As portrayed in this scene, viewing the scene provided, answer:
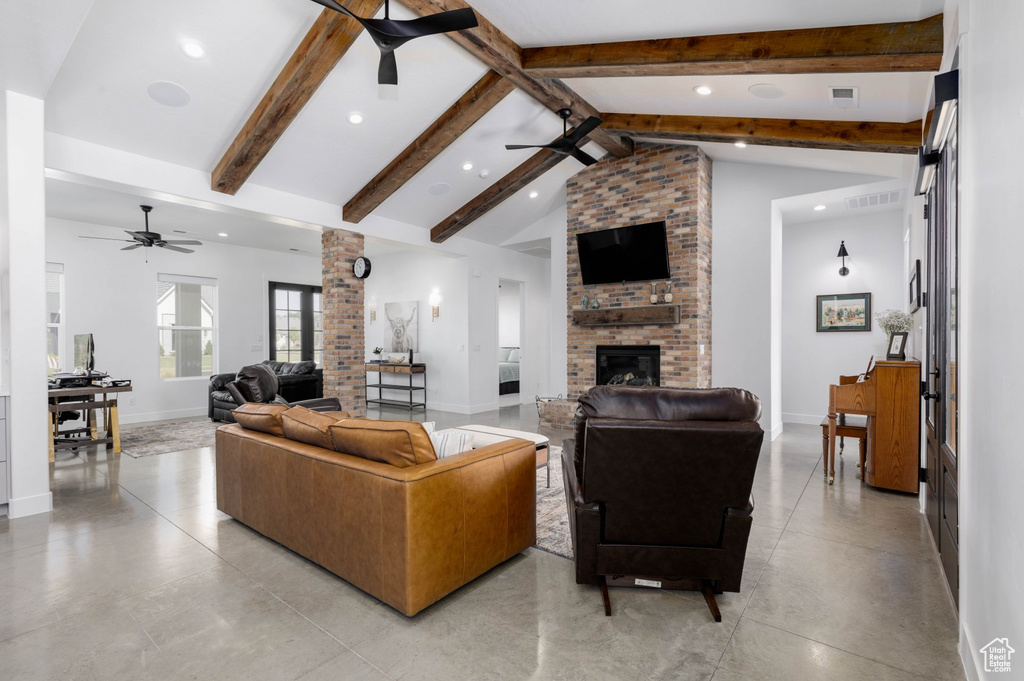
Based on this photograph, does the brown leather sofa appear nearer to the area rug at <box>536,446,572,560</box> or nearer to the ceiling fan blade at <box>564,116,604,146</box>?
the area rug at <box>536,446,572,560</box>

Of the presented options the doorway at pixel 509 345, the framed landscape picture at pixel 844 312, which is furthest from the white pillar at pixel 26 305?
the framed landscape picture at pixel 844 312

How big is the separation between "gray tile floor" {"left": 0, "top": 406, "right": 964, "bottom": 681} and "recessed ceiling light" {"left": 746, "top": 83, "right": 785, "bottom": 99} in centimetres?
323

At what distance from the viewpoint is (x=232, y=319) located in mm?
8672

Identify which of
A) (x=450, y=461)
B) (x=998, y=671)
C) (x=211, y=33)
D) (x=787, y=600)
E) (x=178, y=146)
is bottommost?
(x=787, y=600)

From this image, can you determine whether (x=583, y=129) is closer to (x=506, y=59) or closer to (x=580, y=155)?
(x=580, y=155)

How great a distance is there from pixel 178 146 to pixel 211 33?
5.14 feet

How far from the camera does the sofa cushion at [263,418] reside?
2.94m

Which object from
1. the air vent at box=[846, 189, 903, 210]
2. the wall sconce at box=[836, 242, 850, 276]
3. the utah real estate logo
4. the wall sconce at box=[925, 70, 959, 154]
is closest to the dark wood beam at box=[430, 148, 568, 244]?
the air vent at box=[846, 189, 903, 210]

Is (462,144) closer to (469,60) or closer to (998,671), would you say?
(469,60)

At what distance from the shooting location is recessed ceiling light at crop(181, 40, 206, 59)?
11.8 ft

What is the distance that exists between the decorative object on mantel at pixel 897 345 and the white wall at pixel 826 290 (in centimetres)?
192

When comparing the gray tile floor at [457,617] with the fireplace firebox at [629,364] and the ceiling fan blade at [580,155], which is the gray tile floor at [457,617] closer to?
the fireplace firebox at [629,364]

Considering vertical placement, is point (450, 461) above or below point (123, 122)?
below

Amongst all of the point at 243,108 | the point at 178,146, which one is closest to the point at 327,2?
the point at 243,108
